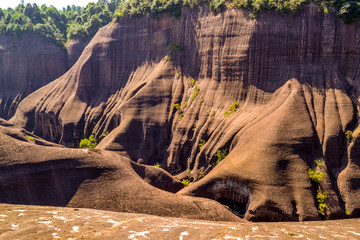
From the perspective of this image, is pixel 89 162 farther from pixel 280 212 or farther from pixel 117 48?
pixel 117 48

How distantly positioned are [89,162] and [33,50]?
5703 centimetres

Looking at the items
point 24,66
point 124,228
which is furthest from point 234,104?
point 24,66

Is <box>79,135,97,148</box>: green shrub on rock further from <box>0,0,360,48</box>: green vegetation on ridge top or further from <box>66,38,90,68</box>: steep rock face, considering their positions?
<box>66,38,90,68</box>: steep rock face

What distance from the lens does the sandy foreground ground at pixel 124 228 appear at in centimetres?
1928

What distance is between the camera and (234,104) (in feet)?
130

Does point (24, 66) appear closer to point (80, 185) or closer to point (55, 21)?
point (55, 21)

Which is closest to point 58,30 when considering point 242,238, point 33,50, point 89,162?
point 33,50

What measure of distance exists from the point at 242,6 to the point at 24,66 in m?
56.4

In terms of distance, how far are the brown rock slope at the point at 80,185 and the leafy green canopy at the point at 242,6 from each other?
2485cm

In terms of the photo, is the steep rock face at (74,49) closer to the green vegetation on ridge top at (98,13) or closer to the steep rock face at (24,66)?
the green vegetation on ridge top at (98,13)

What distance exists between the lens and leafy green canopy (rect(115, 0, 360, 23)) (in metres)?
34.1

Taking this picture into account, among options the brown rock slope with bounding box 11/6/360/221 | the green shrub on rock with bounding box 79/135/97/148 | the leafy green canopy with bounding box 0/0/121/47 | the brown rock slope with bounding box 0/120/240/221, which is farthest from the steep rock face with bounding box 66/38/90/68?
the brown rock slope with bounding box 0/120/240/221

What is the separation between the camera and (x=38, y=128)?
62.9 m

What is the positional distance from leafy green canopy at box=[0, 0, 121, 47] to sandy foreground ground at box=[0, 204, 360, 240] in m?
63.8
